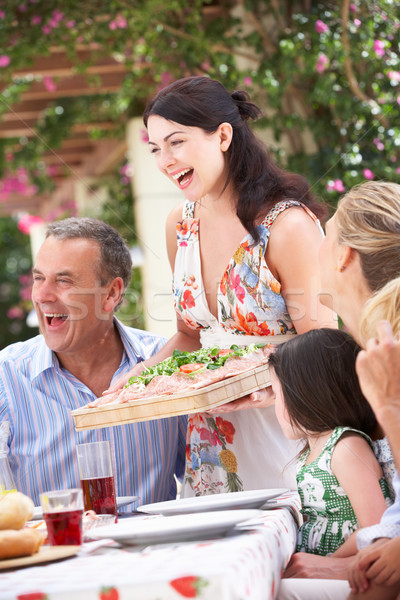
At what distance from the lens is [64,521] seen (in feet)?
4.34

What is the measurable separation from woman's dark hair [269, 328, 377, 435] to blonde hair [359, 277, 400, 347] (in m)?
0.39

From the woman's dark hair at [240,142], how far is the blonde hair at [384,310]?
2.65 feet

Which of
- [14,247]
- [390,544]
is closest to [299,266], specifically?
[390,544]

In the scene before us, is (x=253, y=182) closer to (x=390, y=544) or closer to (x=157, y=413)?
(x=157, y=413)

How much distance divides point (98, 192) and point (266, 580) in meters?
8.46

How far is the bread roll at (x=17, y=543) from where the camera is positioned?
1199 millimetres

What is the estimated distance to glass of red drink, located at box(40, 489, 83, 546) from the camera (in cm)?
132

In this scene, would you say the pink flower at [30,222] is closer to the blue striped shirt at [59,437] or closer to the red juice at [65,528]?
the blue striped shirt at [59,437]

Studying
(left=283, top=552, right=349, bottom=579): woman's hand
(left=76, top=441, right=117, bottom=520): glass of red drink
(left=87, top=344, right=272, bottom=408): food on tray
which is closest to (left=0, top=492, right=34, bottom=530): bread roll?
(left=76, top=441, right=117, bottom=520): glass of red drink

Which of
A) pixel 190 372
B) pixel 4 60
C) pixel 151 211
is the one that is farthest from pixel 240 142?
pixel 151 211

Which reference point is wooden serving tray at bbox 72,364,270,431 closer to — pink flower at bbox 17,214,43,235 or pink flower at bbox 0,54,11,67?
pink flower at bbox 0,54,11,67

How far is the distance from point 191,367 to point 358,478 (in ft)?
1.98

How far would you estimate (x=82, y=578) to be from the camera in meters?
1.06

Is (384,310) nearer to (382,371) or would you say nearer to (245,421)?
(382,371)
